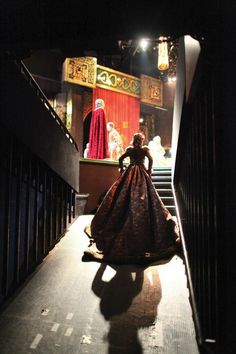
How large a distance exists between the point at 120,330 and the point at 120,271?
826 millimetres

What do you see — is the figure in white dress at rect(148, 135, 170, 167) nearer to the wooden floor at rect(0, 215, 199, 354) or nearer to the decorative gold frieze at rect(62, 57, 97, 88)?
the decorative gold frieze at rect(62, 57, 97, 88)

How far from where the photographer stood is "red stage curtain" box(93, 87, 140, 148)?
10.3 meters

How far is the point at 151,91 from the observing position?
11422mm

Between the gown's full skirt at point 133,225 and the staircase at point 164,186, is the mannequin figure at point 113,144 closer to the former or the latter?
the staircase at point 164,186

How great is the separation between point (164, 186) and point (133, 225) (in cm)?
248

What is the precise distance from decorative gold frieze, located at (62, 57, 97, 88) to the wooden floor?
25.3ft

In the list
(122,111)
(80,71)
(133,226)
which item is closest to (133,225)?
(133,226)

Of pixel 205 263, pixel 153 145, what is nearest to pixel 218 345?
pixel 205 263

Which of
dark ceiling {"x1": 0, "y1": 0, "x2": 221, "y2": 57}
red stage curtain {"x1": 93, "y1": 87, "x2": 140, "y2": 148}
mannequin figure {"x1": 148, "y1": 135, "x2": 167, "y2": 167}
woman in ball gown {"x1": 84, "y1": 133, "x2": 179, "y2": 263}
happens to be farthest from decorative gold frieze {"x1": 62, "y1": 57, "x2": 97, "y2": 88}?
dark ceiling {"x1": 0, "y1": 0, "x2": 221, "y2": 57}

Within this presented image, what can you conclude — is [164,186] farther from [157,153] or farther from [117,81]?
[117,81]

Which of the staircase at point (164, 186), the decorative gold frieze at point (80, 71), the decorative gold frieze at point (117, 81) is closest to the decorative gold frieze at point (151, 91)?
the decorative gold frieze at point (117, 81)

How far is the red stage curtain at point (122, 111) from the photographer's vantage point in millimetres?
10258

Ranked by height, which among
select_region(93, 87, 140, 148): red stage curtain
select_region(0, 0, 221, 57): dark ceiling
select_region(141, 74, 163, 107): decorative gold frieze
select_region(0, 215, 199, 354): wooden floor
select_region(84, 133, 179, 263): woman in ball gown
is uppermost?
select_region(141, 74, 163, 107): decorative gold frieze

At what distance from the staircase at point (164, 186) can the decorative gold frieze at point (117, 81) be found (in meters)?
5.32
